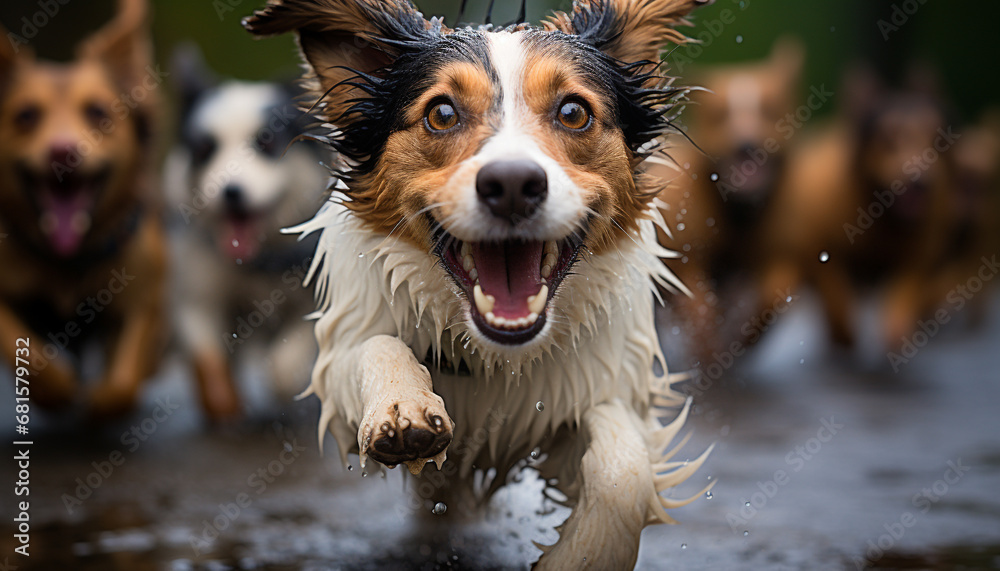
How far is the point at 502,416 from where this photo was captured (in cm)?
301

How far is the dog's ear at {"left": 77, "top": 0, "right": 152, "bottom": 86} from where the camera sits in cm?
579

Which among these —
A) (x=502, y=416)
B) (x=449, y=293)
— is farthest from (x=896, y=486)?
(x=449, y=293)

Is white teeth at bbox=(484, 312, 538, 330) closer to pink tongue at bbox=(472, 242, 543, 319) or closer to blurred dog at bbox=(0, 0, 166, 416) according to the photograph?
pink tongue at bbox=(472, 242, 543, 319)

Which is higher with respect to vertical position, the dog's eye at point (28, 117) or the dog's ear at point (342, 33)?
the dog's ear at point (342, 33)

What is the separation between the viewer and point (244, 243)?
19.4 ft

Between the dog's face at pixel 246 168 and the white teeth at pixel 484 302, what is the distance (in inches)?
133

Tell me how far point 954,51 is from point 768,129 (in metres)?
8.34

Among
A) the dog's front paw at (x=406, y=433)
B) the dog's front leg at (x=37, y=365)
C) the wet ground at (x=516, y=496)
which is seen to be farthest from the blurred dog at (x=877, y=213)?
the dog's front paw at (x=406, y=433)

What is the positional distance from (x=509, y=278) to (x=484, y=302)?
0.12 meters

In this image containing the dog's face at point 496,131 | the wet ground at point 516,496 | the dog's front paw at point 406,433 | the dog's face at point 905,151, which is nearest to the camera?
the dog's front paw at point 406,433

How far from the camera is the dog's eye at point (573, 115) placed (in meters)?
2.78

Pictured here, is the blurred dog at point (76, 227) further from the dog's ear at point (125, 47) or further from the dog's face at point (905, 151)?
the dog's face at point (905, 151)

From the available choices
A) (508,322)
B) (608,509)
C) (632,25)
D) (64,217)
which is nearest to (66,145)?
(64,217)

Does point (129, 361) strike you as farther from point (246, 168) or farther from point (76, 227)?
point (246, 168)
